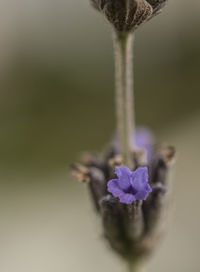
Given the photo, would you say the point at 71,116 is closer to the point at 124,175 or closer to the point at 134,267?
the point at 134,267

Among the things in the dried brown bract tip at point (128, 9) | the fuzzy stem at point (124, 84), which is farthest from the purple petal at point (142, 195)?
the dried brown bract tip at point (128, 9)

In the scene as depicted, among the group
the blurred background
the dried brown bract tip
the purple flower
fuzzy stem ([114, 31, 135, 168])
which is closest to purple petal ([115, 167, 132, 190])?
the purple flower

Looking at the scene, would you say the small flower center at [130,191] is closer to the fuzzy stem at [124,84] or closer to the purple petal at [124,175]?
the purple petal at [124,175]

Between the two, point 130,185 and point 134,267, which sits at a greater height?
point 130,185

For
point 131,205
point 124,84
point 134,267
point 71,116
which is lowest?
point 134,267

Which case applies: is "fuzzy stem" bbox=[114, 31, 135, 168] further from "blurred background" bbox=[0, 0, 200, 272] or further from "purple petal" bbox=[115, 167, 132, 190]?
"blurred background" bbox=[0, 0, 200, 272]

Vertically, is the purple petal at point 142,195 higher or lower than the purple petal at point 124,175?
lower

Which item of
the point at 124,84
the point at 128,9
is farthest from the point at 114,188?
the point at 128,9
